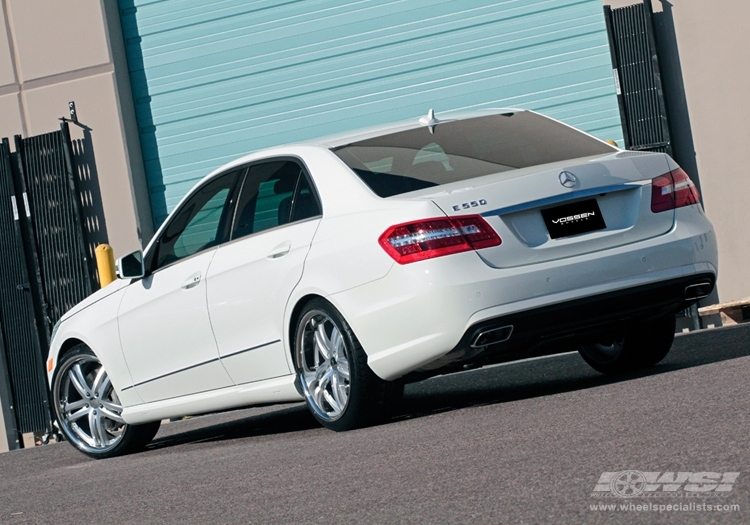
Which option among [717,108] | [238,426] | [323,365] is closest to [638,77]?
[717,108]

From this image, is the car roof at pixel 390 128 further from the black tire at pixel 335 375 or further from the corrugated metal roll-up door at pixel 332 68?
the corrugated metal roll-up door at pixel 332 68

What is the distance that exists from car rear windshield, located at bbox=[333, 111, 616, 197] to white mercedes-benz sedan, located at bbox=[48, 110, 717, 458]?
1 centimetres

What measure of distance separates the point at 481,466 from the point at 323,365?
76.0 inches

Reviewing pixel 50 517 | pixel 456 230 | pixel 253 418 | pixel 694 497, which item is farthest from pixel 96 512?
pixel 253 418

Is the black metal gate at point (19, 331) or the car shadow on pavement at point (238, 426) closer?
the car shadow on pavement at point (238, 426)

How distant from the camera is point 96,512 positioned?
528 centimetres

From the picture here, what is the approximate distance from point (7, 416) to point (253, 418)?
6581 mm

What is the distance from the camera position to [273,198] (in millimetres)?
6953

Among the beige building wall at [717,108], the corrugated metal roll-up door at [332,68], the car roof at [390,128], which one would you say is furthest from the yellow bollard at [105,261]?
the car roof at [390,128]

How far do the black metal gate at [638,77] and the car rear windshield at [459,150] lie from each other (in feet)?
20.8

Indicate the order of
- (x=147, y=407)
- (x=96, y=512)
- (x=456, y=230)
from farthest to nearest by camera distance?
(x=147, y=407)
(x=456, y=230)
(x=96, y=512)

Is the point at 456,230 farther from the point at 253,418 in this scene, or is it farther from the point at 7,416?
the point at 7,416

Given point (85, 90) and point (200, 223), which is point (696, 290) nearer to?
point (200, 223)

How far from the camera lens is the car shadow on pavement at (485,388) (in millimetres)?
7016
